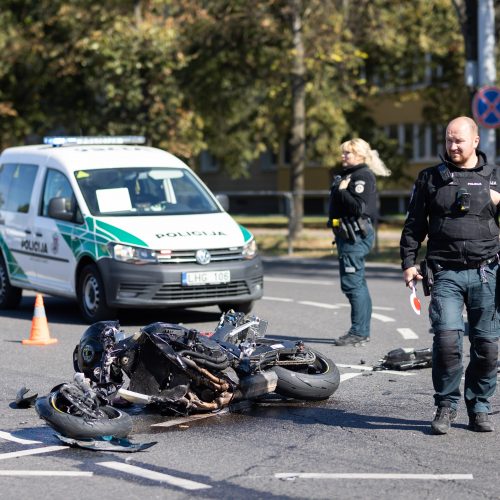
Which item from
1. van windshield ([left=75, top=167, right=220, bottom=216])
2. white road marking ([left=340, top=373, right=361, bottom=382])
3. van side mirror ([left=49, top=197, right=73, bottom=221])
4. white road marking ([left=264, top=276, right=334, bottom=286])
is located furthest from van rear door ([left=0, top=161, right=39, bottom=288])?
white road marking ([left=340, top=373, right=361, bottom=382])

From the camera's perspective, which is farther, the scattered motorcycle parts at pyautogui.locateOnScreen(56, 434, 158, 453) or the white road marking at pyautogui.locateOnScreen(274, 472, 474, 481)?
the scattered motorcycle parts at pyautogui.locateOnScreen(56, 434, 158, 453)

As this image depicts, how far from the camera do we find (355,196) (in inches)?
435

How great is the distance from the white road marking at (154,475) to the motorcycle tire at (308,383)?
177 cm

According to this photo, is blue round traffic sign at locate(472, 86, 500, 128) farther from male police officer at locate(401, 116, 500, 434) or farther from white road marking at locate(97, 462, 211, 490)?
white road marking at locate(97, 462, 211, 490)

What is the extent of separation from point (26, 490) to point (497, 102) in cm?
1421

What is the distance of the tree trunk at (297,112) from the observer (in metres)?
26.3

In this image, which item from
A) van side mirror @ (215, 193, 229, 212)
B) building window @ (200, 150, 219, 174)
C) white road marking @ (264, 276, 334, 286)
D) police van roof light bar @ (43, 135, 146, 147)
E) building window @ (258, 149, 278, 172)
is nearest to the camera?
van side mirror @ (215, 193, 229, 212)

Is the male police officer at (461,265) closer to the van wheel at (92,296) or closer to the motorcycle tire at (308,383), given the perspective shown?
the motorcycle tire at (308,383)

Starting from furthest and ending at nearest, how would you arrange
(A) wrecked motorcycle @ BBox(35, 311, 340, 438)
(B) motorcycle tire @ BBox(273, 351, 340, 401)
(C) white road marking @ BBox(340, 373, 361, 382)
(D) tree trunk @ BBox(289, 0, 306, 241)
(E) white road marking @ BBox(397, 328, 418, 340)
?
(D) tree trunk @ BBox(289, 0, 306, 241) < (E) white road marking @ BBox(397, 328, 418, 340) < (C) white road marking @ BBox(340, 373, 361, 382) < (B) motorcycle tire @ BBox(273, 351, 340, 401) < (A) wrecked motorcycle @ BBox(35, 311, 340, 438)

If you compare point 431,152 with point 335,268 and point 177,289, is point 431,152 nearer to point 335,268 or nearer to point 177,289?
point 335,268

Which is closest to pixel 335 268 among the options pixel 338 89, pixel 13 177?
pixel 13 177

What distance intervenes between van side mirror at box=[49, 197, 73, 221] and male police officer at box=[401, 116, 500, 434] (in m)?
6.55

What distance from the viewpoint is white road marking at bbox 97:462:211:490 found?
622 cm

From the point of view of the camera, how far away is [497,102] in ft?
62.6
